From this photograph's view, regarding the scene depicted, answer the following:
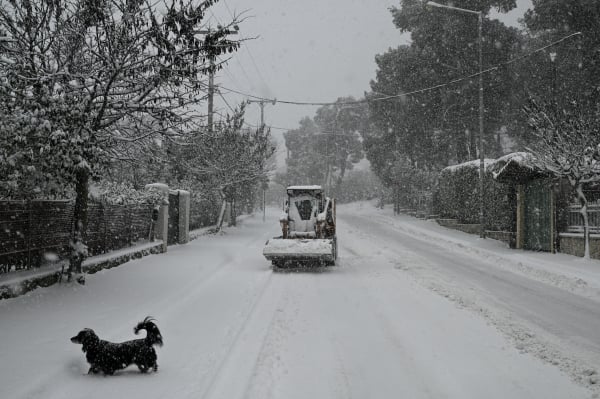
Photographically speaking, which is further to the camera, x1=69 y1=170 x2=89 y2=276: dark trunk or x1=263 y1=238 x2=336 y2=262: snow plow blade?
x1=263 y1=238 x2=336 y2=262: snow plow blade

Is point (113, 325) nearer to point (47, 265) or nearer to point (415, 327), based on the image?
point (47, 265)

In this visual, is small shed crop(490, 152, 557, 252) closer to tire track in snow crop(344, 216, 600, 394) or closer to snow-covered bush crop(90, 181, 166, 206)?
tire track in snow crop(344, 216, 600, 394)

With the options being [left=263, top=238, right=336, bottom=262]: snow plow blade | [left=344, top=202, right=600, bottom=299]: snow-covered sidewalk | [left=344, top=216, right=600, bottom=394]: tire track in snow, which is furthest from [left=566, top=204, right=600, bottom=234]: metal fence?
[left=263, top=238, right=336, bottom=262]: snow plow blade

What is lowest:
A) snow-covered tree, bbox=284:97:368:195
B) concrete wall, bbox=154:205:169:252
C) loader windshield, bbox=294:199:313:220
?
concrete wall, bbox=154:205:169:252

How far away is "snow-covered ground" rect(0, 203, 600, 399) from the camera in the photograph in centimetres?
440

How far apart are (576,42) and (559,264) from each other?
17.9 meters

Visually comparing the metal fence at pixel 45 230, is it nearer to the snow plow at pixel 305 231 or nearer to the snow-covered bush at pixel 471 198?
the snow plow at pixel 305 231

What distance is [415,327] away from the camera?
640cm

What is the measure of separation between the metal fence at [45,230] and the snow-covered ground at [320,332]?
0.85 meters

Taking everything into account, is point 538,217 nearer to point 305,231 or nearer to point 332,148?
point 305,231

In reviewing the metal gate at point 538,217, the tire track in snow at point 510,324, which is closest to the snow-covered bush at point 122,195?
the tire track in snow at point 510,324

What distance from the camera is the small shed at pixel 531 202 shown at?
15.2 meters

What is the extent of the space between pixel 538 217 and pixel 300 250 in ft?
30.9

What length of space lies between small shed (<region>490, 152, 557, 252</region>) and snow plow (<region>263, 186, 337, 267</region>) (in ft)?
22.5
